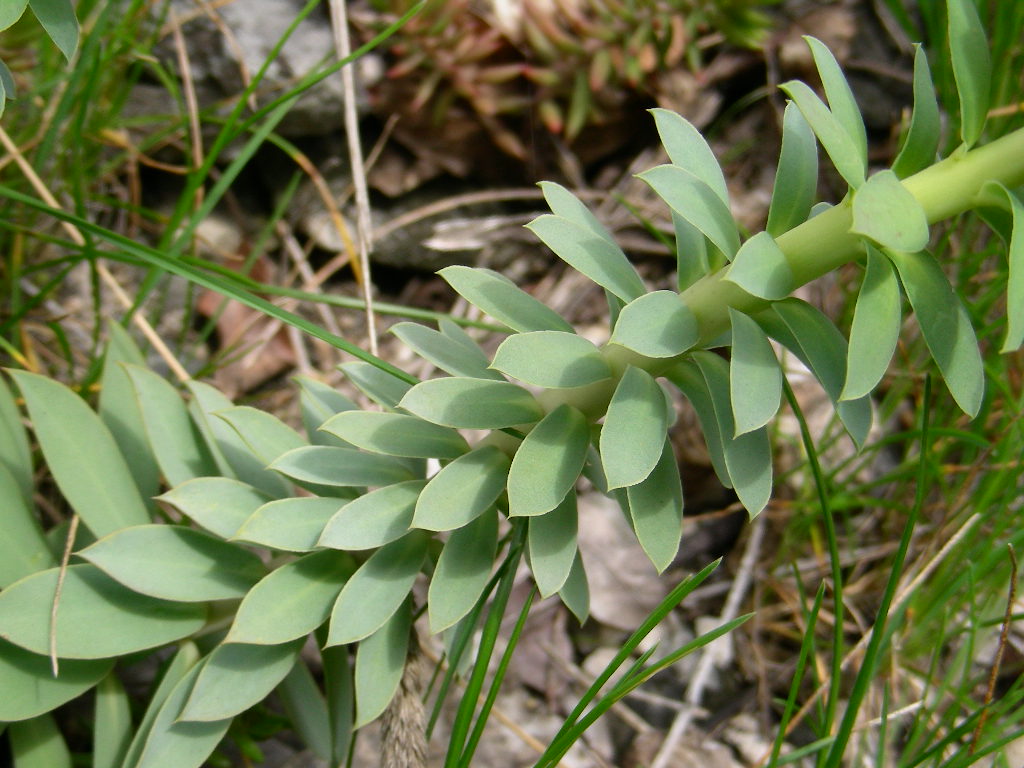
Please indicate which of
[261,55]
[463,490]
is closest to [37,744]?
[463,490]

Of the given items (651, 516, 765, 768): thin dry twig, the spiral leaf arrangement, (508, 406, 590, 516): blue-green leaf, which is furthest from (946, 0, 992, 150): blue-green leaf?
(651, 516, 765, 768): thin dry twig

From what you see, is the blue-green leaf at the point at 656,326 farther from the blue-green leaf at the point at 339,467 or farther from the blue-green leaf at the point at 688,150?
the blue-green leaf at the point at 339,467

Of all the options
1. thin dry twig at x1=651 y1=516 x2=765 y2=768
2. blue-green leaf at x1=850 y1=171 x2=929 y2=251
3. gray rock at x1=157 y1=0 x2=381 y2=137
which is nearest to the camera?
blue-green leaf at x1=850 y1=171 x2=929 y2=251

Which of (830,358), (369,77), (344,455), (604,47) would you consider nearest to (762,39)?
(604,47)

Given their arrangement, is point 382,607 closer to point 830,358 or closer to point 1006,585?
point 830,358

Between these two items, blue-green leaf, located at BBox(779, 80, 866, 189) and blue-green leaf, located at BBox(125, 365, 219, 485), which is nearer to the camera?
blue-green leaf, located at BBox(779, 80, 866, 189)

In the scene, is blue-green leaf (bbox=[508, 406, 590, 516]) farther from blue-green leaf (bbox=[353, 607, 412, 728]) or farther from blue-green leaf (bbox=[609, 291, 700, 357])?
blue-green leaf (bbox=[353, 607, 412, 728])

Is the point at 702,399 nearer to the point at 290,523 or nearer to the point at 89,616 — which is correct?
the point at 290,523
